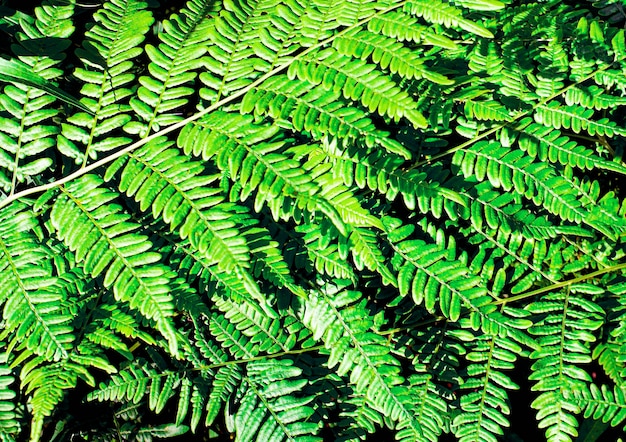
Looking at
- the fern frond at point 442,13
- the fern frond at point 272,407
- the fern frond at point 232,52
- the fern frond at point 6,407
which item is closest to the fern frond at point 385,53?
the fern frond at point 442,13

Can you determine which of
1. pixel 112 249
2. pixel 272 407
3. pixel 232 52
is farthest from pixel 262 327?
pixel 232 52

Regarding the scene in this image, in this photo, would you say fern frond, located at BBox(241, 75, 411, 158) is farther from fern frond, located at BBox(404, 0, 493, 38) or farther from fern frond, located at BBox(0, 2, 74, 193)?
fern frond, located at BBox(0, 2, 74, 193)

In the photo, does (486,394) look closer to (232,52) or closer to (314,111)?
(314,111)

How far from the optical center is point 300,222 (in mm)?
1608

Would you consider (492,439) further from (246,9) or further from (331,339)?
(246,9)

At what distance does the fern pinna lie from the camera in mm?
1439

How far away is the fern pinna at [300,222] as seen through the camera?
4.72 ft

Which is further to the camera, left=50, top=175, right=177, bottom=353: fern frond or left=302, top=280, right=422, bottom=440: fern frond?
left=302, top=280, right=422, bottom=440: fern frond

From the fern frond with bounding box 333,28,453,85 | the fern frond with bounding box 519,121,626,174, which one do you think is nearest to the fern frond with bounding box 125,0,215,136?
the fern frond with bounding box 333,28,453,85

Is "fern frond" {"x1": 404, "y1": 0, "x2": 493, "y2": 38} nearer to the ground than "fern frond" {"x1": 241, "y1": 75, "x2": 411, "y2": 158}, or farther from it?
farther from it

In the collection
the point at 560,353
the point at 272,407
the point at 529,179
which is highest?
the point at 529,179

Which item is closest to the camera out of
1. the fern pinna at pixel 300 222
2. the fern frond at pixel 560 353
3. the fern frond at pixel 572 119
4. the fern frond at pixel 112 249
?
the fern frond at pixel 112 249

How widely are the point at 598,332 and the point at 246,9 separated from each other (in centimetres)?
162

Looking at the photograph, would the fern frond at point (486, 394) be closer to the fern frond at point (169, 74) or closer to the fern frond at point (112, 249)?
the fern frond at point (112, 249)
